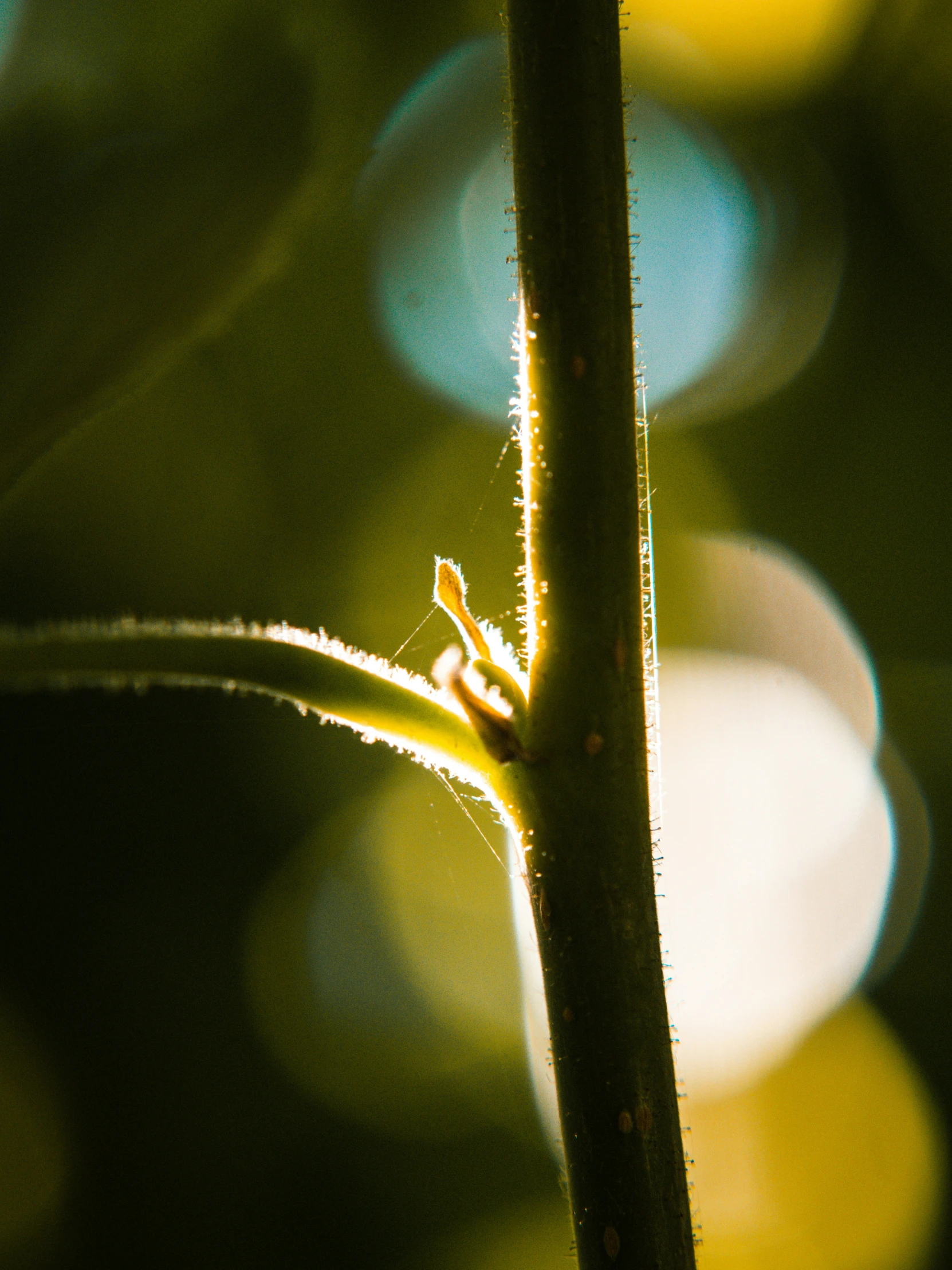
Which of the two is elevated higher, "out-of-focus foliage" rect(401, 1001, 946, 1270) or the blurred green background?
the blurred green background

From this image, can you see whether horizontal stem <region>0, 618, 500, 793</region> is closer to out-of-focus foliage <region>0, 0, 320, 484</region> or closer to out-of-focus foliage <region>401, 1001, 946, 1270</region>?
out-of-focus foliage <region>0, 0, 320, 484</region>

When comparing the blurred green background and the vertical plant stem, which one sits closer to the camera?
the vertical plant stem

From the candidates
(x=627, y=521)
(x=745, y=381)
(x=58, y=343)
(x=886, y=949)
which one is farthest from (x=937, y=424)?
(x=58, y=343)

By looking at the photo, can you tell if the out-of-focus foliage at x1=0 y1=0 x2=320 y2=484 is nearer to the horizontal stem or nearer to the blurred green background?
the horizontal stem

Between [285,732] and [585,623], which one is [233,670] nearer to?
[585,623]

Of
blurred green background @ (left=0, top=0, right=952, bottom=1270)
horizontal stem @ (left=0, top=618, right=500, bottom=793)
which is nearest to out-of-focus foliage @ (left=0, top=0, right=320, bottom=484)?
horizontal stem @ (left=0, top=618, right=500, bottom=793)
